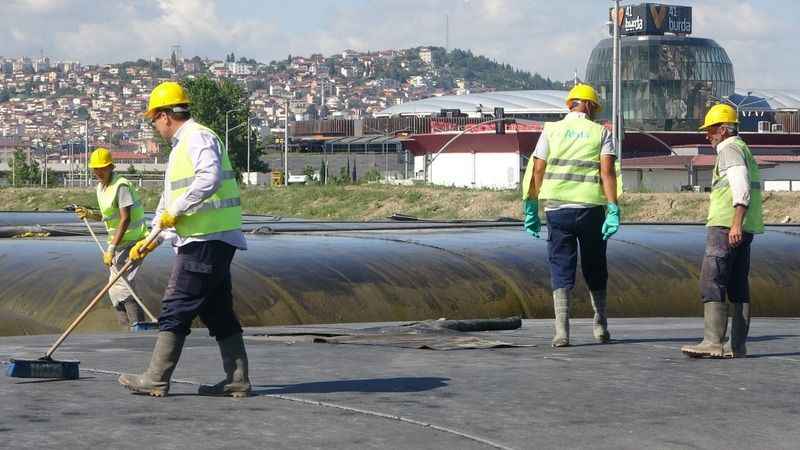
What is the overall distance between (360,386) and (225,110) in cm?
11560

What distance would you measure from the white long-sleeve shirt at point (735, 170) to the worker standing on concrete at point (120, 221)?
564 centimetres

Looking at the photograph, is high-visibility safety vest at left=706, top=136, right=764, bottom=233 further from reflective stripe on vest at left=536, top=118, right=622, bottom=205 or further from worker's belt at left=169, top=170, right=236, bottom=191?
worker's belt at left=169, top=170, right=236, bottom=191

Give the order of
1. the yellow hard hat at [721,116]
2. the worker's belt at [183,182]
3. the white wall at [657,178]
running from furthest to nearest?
the white wall at [657,178] < the yellow hard hat at [721,116] < the worker's belt at [183,182]

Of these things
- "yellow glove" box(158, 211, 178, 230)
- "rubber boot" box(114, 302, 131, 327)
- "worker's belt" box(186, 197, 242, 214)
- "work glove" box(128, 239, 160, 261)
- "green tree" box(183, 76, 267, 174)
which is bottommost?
"rubber boot" box(114, 302, 131, 327)

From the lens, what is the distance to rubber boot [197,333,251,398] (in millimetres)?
7887

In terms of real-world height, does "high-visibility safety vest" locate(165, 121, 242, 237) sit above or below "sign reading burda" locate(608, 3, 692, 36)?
below

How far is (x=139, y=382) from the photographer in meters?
7.83

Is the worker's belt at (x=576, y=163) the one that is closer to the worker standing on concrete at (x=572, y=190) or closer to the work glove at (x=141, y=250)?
the worker standing on concrete at (x=572, y=190)

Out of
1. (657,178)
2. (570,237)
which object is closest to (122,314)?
(570,237)

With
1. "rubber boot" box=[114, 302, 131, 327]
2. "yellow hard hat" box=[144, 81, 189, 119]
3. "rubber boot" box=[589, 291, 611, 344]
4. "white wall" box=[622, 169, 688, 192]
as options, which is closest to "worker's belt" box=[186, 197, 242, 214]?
"yellow hard hat" box=[144, 81, 189, 119]

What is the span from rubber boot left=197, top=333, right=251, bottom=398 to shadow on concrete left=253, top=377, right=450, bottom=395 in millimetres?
207

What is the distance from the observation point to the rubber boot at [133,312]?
1311 cm

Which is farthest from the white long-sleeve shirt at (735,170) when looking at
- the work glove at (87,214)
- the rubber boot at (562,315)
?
the work glove at (87,214)

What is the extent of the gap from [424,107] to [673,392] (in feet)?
512
